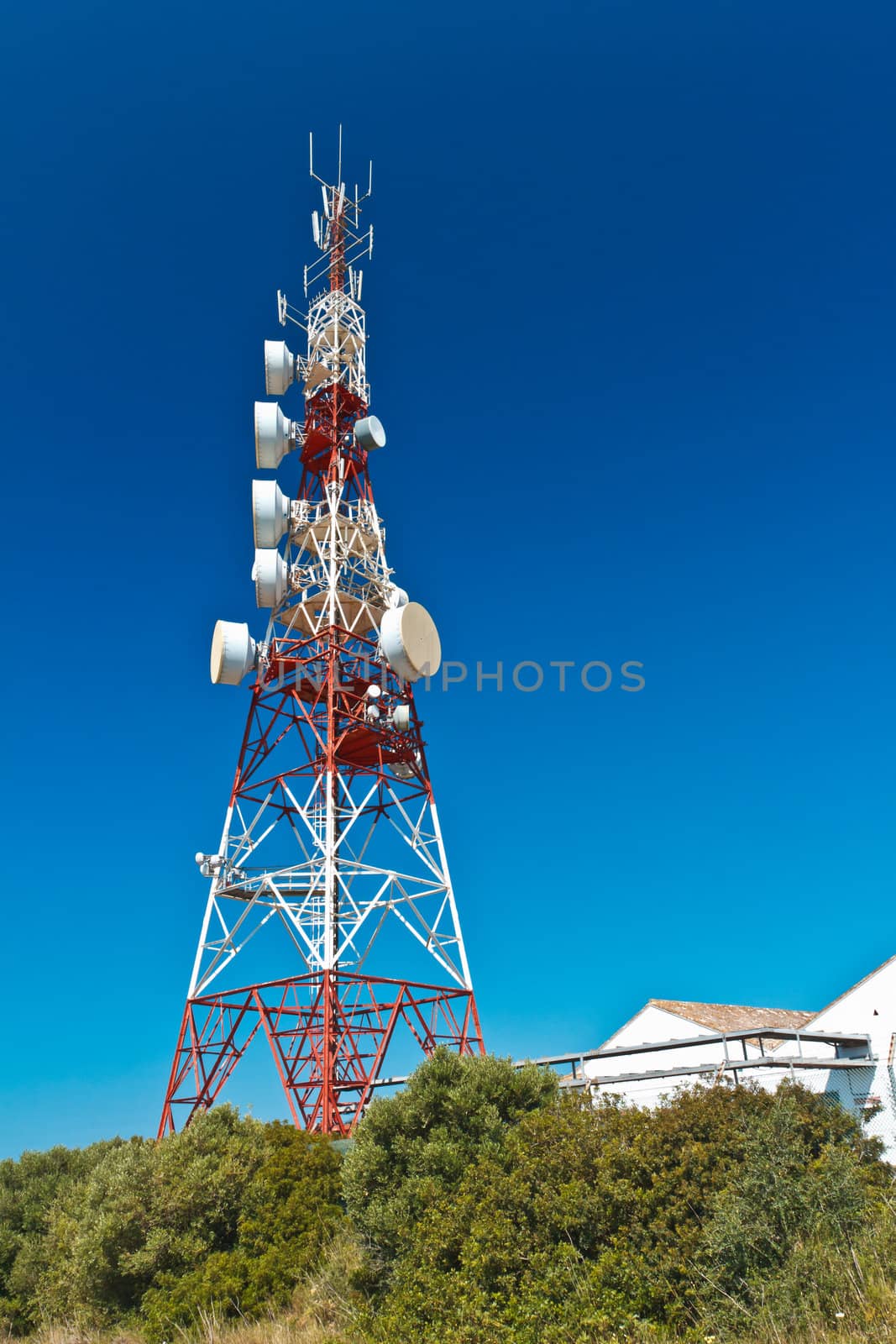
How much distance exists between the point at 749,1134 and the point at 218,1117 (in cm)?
1409

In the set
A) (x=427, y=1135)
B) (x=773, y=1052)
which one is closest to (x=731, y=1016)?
(x=773, y=1052)

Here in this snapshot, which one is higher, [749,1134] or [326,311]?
[326,311]

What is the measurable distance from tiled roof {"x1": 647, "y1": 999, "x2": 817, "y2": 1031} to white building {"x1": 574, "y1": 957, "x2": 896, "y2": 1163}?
0.06 metres

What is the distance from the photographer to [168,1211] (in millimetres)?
18344

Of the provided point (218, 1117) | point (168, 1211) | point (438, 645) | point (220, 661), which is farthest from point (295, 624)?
point (168, 1211)

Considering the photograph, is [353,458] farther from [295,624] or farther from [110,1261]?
[110,1261]

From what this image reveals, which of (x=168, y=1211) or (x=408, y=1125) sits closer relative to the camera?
(x=408, y=1125)

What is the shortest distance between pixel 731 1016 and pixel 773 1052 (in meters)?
8.60

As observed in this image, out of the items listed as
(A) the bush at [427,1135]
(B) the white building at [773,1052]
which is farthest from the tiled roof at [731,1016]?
(A) the bush at [427,1135]

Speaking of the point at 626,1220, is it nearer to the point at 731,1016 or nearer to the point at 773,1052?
the point at 773,1052

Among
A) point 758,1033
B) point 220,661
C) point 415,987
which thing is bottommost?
point 758,1033

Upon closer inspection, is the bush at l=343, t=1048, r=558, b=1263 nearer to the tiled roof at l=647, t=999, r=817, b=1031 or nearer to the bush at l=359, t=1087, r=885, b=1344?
the bush at l=359, t=1087, r=885, b=1344

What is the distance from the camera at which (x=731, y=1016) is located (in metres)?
35.0

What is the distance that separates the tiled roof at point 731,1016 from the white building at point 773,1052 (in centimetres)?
6
